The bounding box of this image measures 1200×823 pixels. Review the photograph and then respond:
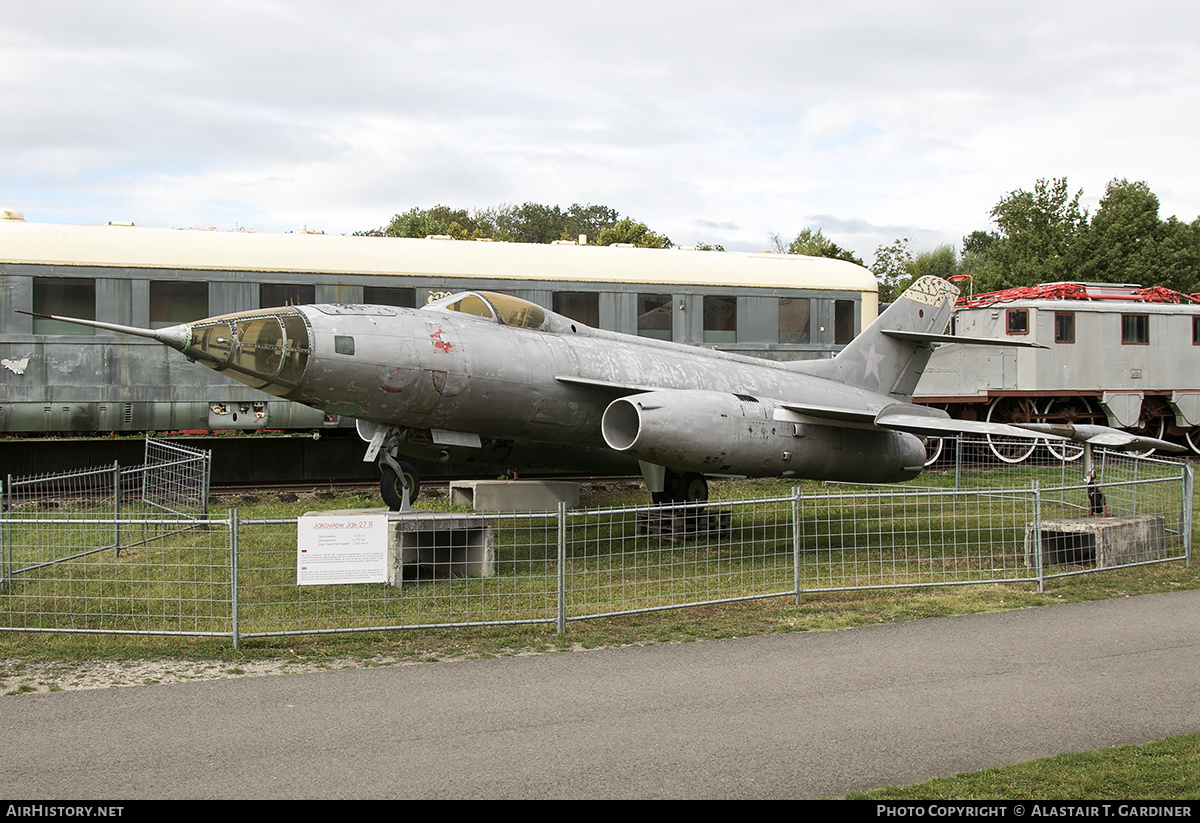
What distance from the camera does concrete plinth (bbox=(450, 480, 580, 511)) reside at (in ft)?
46.2

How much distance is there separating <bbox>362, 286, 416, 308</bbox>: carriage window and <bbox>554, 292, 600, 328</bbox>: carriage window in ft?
7.92

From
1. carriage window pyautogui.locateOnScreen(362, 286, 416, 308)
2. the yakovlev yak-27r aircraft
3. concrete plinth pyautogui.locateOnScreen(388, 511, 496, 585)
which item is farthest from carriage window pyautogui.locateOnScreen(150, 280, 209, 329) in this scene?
concrete plinth pyautogui.locateOnScreen(388, 511, 496, 585)

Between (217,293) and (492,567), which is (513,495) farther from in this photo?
(217,293)

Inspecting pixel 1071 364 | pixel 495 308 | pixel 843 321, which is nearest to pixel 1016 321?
pixel 1071 364

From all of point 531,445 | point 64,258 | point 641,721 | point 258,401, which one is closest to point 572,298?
point 531,445

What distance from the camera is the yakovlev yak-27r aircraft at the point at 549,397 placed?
390 inches

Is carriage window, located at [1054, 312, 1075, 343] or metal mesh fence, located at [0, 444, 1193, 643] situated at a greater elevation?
carriage window, located at [1054, 312, 1075, 343]

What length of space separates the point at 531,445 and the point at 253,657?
6.12 meters

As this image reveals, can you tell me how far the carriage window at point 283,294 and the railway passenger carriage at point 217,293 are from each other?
0.07 feet

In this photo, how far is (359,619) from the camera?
8.53 m

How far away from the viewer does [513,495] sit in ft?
46.9

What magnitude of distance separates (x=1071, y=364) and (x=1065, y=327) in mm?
817

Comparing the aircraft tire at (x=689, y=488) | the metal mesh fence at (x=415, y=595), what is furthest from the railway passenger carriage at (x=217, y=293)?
the metal mesh fence at (x=415, y=595)

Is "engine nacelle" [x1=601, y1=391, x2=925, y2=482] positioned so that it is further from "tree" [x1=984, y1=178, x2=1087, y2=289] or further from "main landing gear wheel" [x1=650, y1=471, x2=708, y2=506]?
"tree" [x1=984, y1=178, x2=1087, y2=289]
